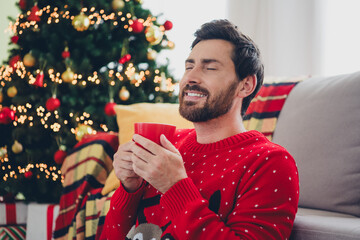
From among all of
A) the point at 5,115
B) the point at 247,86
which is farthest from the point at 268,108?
the point at 5,115

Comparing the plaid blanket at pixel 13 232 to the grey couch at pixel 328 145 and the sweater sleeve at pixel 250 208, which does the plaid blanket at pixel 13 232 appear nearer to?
the grey couch at pixel 328 145

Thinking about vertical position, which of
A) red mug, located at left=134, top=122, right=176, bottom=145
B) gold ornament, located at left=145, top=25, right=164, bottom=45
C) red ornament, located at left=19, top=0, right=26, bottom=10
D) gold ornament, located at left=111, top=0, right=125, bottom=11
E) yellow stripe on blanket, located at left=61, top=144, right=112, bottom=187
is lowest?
yellow stripe on blanket, located at left=61, top=144, right=112, bottom=187

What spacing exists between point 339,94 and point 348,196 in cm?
40

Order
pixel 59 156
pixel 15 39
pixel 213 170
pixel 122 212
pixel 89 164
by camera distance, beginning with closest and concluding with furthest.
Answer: pixel 213 170 → pixel 122 212 → pixel 89 164 → pixel 59 156 → pixel 15 39

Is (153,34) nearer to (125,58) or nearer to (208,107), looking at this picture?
(125,58)

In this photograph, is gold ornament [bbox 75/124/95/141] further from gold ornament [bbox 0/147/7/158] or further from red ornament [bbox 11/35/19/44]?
red ornament [bbox 11/35/19/44]

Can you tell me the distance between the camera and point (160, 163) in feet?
2.88

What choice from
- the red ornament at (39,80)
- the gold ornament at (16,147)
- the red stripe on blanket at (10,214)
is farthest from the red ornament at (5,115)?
the red stripe on blanket at (10,214)

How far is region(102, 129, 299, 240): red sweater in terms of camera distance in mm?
825

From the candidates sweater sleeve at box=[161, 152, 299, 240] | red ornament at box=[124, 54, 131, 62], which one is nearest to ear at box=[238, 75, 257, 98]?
sweater sleeve at box=[161, 152, 299, 240]

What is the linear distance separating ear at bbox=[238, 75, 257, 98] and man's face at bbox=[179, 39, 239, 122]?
4 centimetres

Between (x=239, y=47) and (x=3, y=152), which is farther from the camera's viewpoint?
(x=3, y=152)

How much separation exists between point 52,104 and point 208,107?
144 cm

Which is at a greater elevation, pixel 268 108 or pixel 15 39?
pixel 15 39
